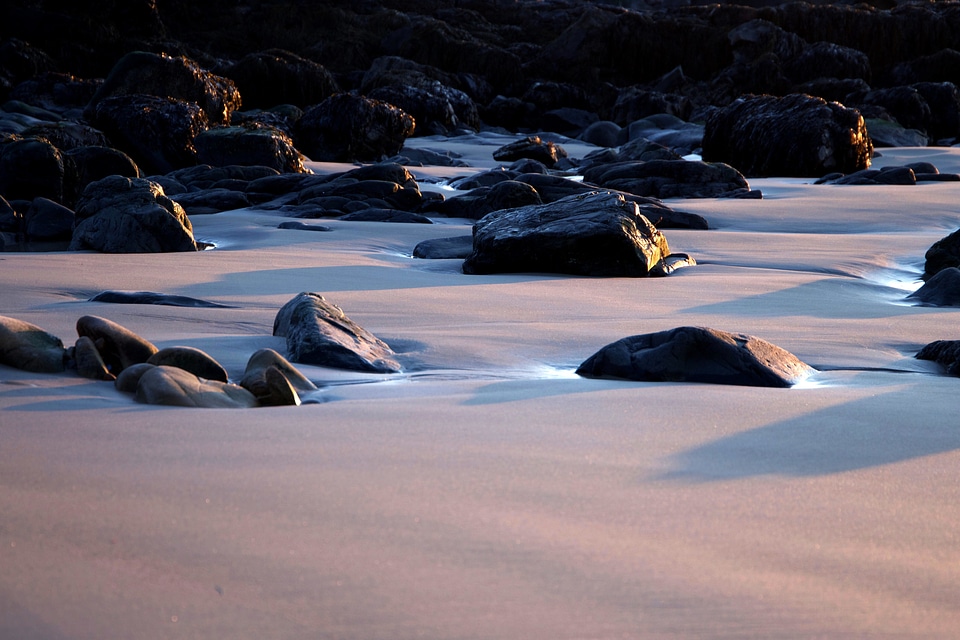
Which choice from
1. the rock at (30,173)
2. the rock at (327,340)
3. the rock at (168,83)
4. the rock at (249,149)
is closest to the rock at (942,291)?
the rock at (327,340)

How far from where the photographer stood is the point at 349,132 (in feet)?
40.4

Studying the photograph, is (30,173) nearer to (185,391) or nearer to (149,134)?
(149,134)

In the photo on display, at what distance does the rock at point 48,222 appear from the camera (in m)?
5.84

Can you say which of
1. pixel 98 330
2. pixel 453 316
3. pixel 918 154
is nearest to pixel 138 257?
pixel 453 316

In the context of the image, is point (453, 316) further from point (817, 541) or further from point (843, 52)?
point (843, 52)

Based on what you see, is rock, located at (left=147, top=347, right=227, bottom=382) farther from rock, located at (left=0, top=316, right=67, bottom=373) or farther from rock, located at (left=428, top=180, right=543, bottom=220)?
rock, located at (left=428, top=180, right=543, bottom=220)

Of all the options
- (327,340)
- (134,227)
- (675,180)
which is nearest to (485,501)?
(327,340)

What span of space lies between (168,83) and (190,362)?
12.3 meters

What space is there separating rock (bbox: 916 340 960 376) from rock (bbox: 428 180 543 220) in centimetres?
400

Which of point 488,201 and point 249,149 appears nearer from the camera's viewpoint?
point 488,201

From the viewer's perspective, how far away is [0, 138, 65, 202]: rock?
23.5 feet

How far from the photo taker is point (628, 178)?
841 cm

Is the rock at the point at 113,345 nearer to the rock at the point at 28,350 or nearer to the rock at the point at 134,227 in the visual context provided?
the rock at the point at 28,350

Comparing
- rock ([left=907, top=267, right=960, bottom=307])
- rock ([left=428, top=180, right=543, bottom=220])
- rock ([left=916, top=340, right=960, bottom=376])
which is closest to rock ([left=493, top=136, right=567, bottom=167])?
rock ([left=428, top=180, right=543, bottom=220])
